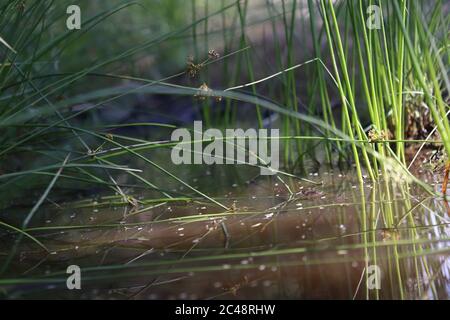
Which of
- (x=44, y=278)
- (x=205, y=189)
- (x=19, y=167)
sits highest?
(x=19, y=167)

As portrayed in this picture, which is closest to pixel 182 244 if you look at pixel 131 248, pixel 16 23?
pixel 131 248

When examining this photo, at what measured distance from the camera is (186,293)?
3.96 feet

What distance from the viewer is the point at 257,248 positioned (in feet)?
4.58

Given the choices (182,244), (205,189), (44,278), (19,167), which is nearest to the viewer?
(44,278)

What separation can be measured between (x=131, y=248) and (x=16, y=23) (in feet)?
2.25

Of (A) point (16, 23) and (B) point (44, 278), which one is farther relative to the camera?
(A) point (16, 23)

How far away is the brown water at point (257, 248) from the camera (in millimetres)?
1204

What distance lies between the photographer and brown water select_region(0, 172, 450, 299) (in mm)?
1204

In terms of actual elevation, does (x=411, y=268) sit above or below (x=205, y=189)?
below
